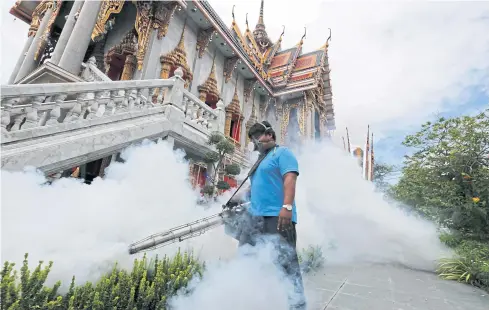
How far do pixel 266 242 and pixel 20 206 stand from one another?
2378 mm

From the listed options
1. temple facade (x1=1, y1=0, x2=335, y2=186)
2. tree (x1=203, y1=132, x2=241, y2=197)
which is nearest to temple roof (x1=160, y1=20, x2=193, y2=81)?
temple facade (x1=1, y1=0, x2=335, y2=186)

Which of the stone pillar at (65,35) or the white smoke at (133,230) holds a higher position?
the stone pillar at (65,35)

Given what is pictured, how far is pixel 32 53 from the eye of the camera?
9.58 m

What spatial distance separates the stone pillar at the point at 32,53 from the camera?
9.23 m

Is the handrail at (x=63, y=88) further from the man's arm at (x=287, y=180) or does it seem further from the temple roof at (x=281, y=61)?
the temple roof at (x=281, y=61)

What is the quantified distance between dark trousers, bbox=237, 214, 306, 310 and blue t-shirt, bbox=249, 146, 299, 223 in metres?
0.08

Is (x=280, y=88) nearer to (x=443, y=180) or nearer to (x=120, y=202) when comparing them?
(x=443, y=180)

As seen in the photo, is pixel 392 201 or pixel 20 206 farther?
pixel 392 201

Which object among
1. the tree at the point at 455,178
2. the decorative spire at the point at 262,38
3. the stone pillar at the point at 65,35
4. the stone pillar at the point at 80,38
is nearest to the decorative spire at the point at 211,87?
the stone pillar at the point at 80,38

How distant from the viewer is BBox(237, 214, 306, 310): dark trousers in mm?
2090

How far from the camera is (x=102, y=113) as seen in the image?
13.7 ft

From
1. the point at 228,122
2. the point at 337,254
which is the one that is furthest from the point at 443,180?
the point at 228,122

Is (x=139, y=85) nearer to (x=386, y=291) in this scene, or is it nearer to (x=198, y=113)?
(x=198, y=113)

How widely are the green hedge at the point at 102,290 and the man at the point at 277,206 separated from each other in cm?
71
